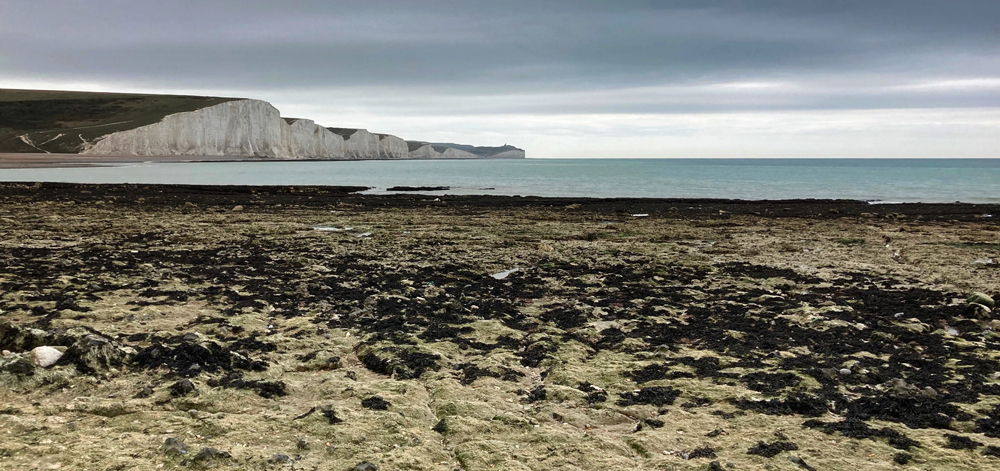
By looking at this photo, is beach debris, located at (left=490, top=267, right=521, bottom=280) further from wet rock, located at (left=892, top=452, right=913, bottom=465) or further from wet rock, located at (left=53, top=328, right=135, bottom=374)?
wet rock, located at (left=892, top=452, right=913, bottom=465)

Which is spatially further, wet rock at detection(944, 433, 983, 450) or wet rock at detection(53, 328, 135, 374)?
wet rock at detection(53, 328, 135, 374)

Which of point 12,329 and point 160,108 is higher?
point 160,108

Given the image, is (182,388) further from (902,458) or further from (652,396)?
(902,458)

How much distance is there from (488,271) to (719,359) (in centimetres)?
597

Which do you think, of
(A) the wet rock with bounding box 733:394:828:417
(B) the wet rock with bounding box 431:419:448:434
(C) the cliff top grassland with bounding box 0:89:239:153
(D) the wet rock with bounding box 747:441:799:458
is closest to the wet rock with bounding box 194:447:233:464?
(B) the wet rock with bounding box 431:419:448:434

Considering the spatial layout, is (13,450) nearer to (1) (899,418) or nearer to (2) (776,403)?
(2) (776,403)

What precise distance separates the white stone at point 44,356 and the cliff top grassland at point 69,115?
5405 inches

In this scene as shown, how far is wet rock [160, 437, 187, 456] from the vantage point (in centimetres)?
394

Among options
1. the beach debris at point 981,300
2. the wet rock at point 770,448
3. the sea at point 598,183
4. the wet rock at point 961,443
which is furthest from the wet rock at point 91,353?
the sea at point 598,183

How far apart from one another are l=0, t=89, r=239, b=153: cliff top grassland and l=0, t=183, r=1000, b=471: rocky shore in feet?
440

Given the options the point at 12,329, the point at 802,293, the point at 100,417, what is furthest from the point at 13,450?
the point at 802,293

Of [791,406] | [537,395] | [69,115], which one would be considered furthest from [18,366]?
[69,115]

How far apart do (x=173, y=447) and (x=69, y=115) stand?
17772 centimetres

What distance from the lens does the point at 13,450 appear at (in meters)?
3.83
